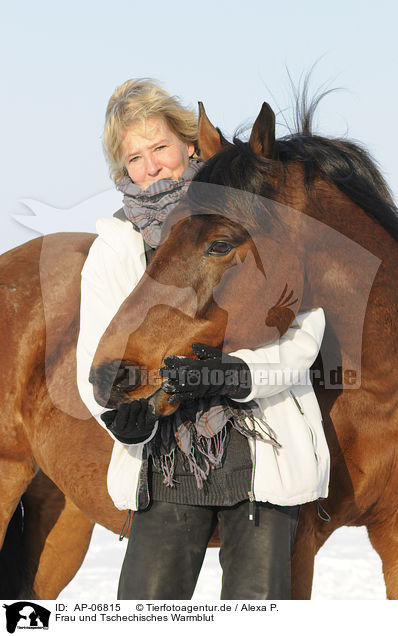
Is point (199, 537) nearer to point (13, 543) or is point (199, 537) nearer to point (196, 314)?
point (196, 314)

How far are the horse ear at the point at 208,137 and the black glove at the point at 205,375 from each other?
2.45 feet

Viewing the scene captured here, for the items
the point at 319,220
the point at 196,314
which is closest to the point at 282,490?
the point at 196,314

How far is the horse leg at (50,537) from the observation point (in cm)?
359

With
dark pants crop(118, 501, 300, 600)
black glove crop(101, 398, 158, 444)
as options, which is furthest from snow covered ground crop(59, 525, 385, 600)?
black glove crop(101, 398, 158, 444)

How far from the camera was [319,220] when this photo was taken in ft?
7.48

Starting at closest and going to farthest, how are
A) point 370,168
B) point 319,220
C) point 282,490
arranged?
point 282,490 → point 319,220 → point 370,168

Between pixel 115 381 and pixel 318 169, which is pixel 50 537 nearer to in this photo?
pixel 115 381

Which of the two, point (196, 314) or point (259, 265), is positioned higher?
point (259, 265)

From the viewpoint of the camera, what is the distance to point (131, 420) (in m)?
2.01

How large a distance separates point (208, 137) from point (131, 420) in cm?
101

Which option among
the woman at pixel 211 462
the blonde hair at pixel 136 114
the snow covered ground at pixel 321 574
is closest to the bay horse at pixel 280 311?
the woman at pixel 211 462

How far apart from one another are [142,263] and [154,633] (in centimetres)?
116

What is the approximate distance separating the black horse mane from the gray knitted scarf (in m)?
0.20

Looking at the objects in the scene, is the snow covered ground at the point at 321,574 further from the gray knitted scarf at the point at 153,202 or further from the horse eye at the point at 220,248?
the horse eye at the point at 220,248
